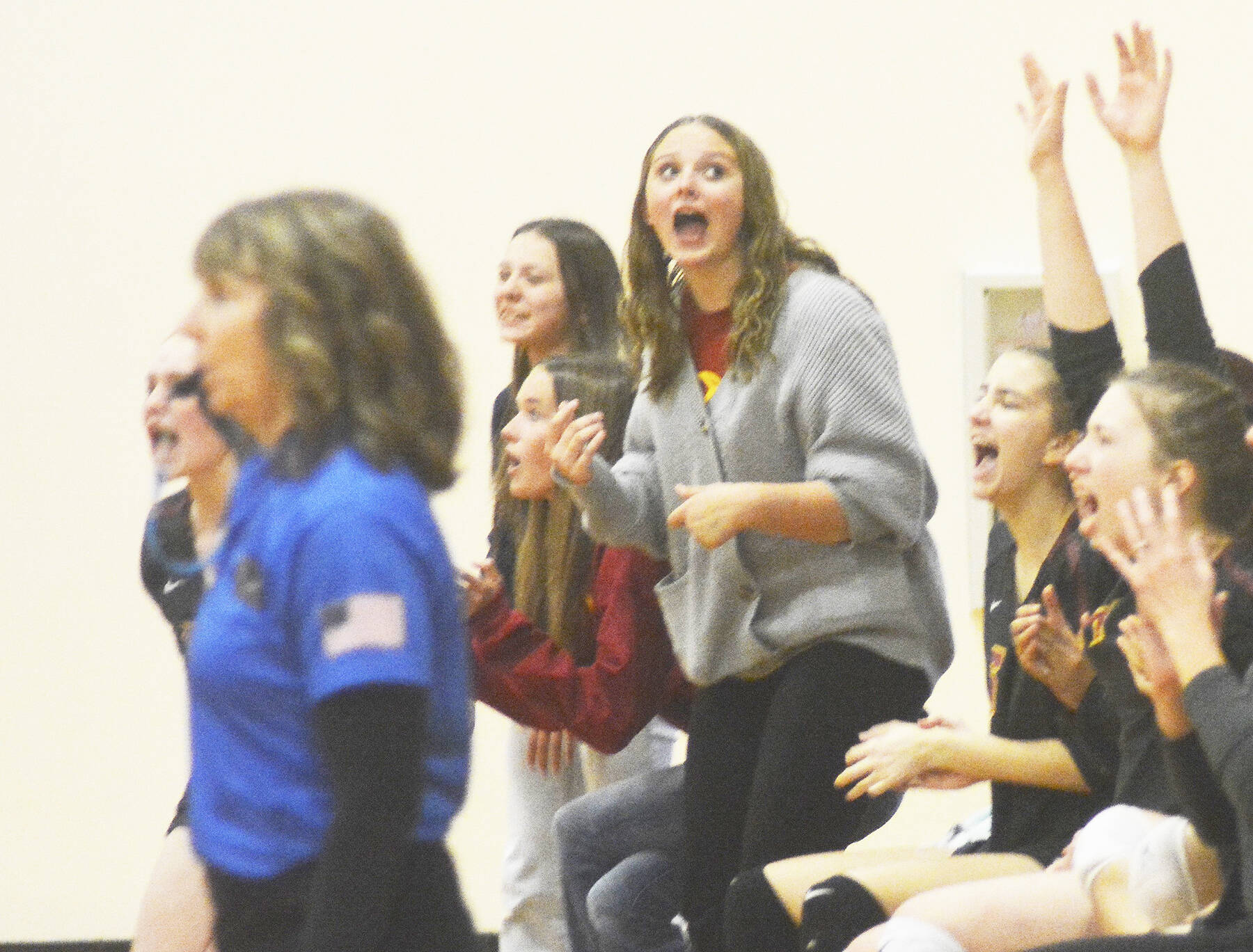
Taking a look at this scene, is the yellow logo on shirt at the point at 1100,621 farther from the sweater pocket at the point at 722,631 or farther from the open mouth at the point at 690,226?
the open mouth at the point at 690,226

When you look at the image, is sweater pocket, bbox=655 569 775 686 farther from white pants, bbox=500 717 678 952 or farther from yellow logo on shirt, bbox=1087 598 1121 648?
white pants, bbox=500 717 678 952

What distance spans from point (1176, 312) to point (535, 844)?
1.54m

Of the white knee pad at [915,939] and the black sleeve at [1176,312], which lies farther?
the black sleeve at [1176,312]

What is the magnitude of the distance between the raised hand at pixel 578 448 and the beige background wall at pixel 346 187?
4.75ft

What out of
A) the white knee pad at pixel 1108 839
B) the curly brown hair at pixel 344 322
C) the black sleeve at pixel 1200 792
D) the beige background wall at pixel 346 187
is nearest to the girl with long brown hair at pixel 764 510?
the white knee pad at pixel 1108 839

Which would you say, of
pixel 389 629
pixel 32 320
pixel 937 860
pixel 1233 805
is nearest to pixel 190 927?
pixel 937 860

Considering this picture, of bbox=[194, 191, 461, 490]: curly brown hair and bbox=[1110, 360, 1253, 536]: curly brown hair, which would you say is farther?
bbox=[1110, 360, 1253, 536]: curly brown hair

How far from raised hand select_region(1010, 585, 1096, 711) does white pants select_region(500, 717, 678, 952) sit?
954 millimetres

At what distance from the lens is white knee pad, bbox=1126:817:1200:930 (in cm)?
191

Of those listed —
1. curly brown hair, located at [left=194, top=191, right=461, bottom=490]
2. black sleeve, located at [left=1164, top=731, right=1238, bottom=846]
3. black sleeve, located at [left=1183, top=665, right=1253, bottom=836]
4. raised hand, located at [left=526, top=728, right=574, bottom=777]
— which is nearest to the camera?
curly brown hair, located at [left=194, top=191, right=461, bottom=490]

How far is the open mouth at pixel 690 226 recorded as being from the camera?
246cm

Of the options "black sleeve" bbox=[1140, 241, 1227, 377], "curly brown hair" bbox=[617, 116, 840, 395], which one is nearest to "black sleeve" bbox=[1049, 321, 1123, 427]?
"black sleeve" bbox=[1140, 241, 1227, 377]

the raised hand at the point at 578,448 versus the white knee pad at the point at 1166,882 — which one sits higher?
the raised hand at the point at 578,448

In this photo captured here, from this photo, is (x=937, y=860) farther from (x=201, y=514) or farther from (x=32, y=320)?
(x=32, y=320)
